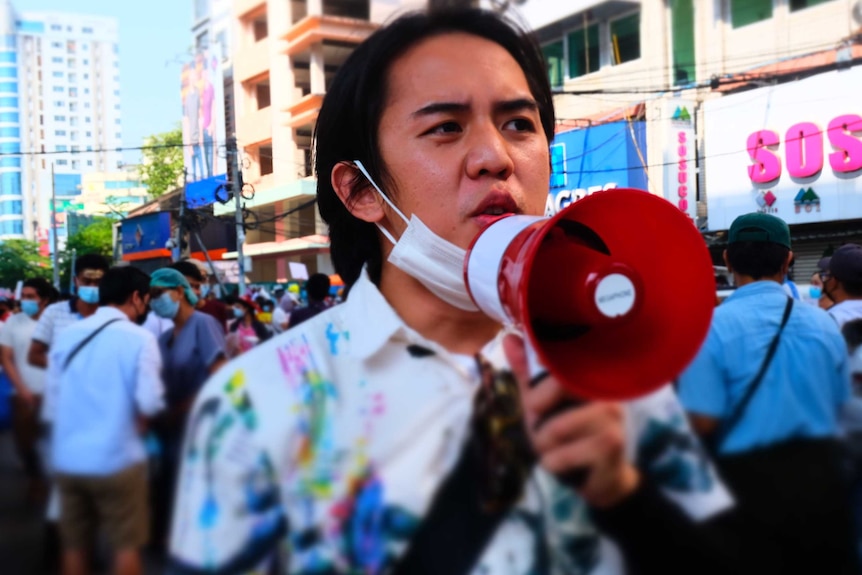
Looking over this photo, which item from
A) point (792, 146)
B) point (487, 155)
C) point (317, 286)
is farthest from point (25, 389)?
point (792, 146)

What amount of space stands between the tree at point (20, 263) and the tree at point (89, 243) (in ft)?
0.10

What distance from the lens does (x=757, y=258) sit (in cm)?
123

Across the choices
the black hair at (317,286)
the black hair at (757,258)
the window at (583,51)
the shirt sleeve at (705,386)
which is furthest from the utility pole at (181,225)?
the window at (583,51)

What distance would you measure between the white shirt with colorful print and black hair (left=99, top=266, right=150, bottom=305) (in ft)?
0.53

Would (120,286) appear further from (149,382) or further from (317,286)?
(317,286)

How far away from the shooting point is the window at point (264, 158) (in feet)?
4.07

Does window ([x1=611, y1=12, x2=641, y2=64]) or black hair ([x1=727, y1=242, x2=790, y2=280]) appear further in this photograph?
window ([x1=611, y1=12, x2=641, y2=64])

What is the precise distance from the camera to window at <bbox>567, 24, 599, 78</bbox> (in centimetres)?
1084

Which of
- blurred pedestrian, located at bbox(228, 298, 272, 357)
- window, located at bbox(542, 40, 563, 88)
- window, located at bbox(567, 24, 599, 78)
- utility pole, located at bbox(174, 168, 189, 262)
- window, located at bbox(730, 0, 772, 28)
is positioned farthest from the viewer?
window, located at bbox(567, 24, 599, 78)

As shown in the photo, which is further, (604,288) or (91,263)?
(91,263)

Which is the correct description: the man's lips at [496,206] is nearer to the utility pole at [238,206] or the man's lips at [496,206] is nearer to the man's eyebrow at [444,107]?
the man's eyebrow at [444,107]

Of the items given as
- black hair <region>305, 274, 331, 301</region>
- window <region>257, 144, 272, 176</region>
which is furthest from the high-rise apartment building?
black hair <region>305, 274, 331, 301</region>

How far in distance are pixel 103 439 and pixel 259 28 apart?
724mm

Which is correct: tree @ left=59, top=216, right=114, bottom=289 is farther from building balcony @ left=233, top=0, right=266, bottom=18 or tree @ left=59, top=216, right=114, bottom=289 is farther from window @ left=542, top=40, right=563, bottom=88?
window @ left=542, top=40, right=563, bottom=88
